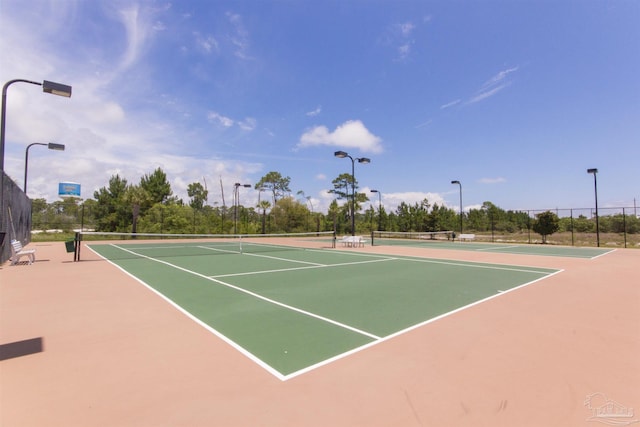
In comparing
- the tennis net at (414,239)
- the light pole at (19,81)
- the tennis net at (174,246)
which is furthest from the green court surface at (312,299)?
the tennis net at (414,239)

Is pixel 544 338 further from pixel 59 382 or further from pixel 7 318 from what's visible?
pixel 7 318

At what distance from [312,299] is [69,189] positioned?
35.1m

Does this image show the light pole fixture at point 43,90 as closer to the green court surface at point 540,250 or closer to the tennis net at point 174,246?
the tennis net at point 174,246

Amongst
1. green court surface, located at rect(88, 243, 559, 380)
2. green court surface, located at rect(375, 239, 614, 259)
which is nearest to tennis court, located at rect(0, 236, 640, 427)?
green court surface, located at rect(88, 243, 559, 380)

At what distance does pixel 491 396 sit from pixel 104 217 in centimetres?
3811

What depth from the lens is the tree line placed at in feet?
88.7

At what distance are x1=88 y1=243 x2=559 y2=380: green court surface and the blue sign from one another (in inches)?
1042

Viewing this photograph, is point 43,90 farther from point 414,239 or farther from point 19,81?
point 414,239

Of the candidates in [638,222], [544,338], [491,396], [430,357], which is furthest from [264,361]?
[638,222]

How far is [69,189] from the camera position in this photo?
3055 centimetres

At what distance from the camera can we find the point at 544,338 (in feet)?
13.1

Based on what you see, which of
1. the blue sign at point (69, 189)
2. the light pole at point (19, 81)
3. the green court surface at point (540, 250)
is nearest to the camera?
the light pole at point (19, 81)

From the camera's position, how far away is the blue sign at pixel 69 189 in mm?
30172

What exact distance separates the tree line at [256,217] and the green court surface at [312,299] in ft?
61.7
